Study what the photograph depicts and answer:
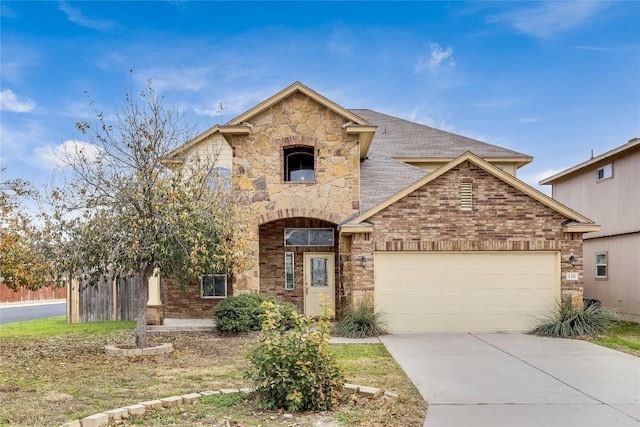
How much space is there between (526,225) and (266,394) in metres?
10.6

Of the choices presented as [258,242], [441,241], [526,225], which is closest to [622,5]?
[526,225]

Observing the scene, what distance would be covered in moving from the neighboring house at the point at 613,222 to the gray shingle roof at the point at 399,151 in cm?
310

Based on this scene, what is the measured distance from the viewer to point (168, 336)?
14.3 metres

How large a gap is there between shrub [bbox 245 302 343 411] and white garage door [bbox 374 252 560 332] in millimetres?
8180

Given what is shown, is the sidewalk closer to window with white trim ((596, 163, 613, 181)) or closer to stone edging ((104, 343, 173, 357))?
stone edging ((104, 343, 173, 357))

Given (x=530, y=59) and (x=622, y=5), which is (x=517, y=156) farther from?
(x=622, y=5)

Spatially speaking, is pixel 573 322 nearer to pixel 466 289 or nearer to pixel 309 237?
pixel 466 289

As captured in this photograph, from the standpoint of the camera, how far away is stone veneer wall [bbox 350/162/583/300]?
48.8ft

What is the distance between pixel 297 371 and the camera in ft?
21.6

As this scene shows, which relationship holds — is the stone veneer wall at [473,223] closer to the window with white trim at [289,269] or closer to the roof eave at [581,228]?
the roof eave at [581,228]

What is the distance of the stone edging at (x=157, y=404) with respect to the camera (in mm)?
6093

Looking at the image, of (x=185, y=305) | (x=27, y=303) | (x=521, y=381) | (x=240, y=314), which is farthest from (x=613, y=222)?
(x=27, y=303)

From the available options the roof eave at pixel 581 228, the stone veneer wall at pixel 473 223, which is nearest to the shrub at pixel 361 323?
the stone veneer wall at pixel 473 223

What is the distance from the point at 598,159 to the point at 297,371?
17297mm
